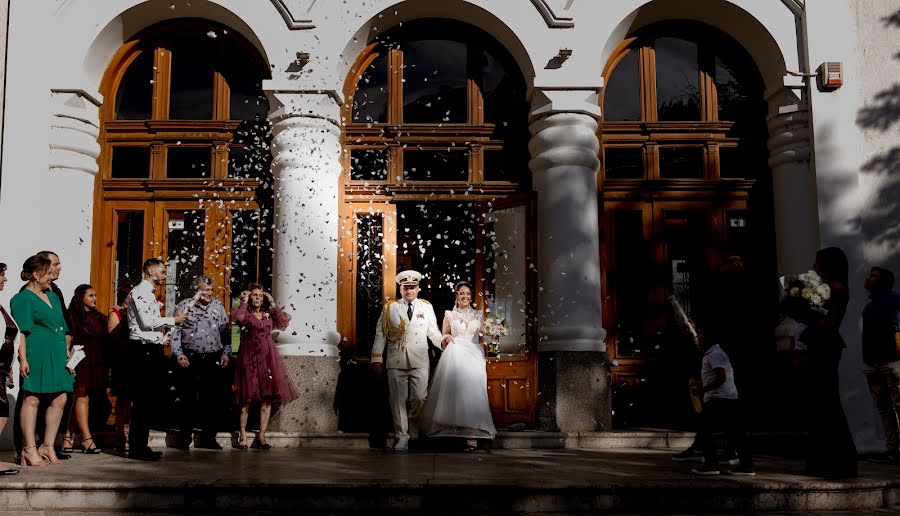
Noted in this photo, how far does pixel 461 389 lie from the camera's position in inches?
381

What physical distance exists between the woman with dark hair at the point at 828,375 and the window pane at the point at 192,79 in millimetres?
7575

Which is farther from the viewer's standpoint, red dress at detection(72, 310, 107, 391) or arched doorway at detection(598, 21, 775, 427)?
arched doorway at detection(598, 21, 775, 427)

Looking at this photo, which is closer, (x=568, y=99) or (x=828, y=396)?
(x=828, y=396)

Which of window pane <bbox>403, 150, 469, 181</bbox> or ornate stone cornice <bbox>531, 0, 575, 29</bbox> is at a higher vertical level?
ornate stone cornice <bbox>531, 0, 575, 29</bbox>

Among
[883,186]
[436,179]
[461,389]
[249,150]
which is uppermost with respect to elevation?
[249,150]

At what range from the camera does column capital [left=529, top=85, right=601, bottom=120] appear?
10664 millimetres

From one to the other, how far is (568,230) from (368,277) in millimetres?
2559

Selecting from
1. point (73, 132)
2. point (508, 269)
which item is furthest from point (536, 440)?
point (73, 132)

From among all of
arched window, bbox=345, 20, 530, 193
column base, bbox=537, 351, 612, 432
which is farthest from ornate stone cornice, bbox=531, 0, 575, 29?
column base, bbox=537, 351, 612, 432

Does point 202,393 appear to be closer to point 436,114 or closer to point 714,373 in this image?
point 436,114

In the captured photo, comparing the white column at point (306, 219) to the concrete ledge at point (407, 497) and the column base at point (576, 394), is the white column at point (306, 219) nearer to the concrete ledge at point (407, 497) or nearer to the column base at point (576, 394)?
the column base at point (576, 394)

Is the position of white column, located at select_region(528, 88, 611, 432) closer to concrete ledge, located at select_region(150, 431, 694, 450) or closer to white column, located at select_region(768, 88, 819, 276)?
concrete ledge, located at select_region(150, 431, 694, 450)

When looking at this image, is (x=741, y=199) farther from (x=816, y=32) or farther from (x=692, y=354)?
(x=692, y=354)

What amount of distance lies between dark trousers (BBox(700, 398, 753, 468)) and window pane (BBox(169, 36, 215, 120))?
715cm
